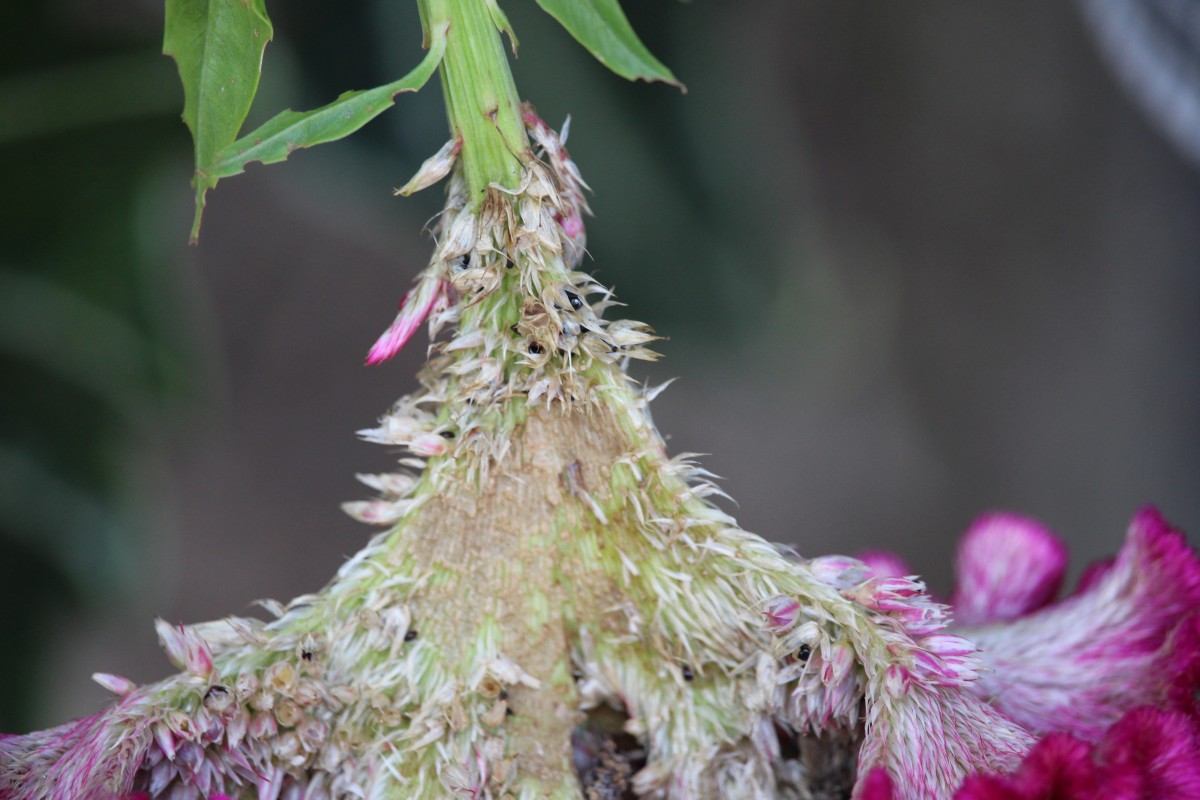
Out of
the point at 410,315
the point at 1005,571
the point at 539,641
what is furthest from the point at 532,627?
the point at 1005,571

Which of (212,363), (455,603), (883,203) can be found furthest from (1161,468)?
(455,603)

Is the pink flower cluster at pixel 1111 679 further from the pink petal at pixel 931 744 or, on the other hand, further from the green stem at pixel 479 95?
the green stem at pixel 479 95

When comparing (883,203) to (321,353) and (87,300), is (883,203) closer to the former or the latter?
(321,353)

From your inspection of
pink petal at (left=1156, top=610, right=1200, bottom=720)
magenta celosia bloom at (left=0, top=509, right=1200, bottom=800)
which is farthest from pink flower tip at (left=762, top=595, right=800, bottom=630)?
pink petal at (left=1156, top=610, right=1200, bottom=720)

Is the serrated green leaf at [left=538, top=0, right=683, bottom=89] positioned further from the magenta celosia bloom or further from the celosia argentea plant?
the magenta celosia bloom

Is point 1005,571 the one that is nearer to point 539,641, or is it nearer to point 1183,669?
point 1183,669
